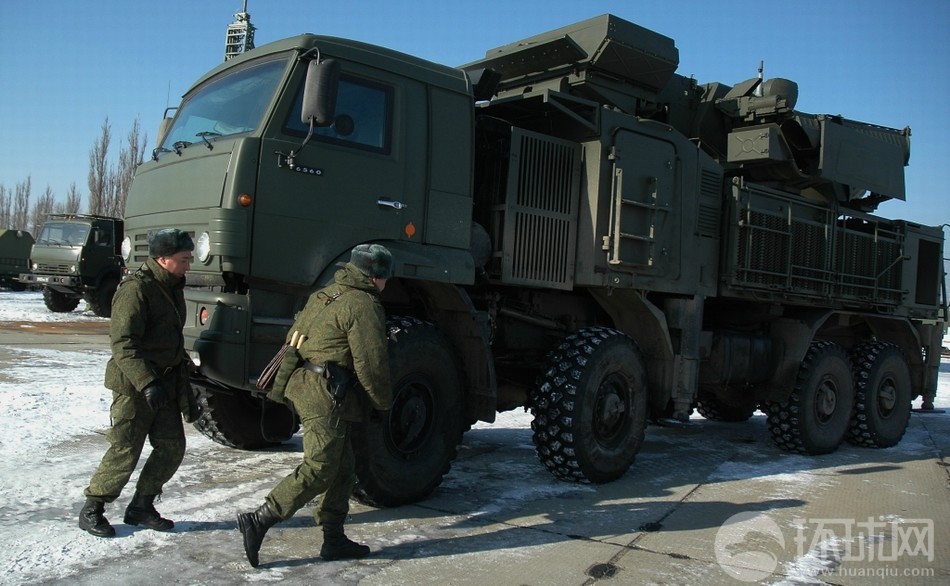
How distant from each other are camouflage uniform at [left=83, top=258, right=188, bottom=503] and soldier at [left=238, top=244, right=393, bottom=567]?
2.46 ft

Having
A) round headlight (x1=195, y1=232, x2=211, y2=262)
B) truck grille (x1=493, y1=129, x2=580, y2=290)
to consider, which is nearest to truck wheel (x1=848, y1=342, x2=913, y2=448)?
truck grille (x1=493, y1=129, x2=580, y2=290)

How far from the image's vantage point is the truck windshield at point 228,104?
15.6ft

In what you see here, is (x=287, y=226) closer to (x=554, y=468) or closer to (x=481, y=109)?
(x=481, y=109)

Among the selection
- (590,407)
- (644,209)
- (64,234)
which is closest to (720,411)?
(644,209)

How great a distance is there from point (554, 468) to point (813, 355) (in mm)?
3599

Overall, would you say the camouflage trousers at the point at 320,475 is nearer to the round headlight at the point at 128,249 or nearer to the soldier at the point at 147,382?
the soldier at the point at 147,382

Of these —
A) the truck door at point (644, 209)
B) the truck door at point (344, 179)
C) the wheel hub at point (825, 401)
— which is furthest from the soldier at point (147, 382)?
the wheel hub at point (825, 401)

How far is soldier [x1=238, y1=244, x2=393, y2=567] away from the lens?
3.85 metres

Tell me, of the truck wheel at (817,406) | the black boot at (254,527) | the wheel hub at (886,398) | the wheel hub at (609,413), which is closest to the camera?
the black boot at (254,527)

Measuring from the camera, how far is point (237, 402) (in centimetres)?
605

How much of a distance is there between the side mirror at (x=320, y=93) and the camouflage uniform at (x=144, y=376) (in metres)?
1.20

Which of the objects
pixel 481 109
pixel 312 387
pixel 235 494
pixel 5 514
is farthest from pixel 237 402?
pixel 481 109

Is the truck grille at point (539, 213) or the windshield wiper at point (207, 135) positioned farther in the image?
the truck grille at point (539, 213)

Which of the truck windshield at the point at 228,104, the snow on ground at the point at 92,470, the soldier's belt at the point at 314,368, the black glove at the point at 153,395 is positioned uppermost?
the truck windshield at the point at 228,104
